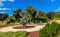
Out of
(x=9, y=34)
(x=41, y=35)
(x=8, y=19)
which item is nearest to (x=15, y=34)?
(x=9, y=34)

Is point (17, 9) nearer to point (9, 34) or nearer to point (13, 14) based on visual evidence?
point (13, 14)

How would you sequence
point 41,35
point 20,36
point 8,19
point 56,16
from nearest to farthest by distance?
point 41,35 → point 20,36 → point 8,19 → point 56,16

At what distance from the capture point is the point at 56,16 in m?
62.7

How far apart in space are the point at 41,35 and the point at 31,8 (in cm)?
3614

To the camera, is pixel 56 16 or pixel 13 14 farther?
pixel 56 16

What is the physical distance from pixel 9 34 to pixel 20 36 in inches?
76.2

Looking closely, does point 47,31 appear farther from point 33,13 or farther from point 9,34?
point 33,13

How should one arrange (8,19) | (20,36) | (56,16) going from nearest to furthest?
(20,36) → (8,19) → (56,16)

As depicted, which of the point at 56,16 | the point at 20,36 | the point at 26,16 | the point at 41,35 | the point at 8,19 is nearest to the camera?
the point at 41,35

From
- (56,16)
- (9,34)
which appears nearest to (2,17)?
(56,16)

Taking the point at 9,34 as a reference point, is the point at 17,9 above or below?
above

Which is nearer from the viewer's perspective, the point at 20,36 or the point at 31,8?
the point at 20,36

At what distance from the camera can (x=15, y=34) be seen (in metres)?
22.4

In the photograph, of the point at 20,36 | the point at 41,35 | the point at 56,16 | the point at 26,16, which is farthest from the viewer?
→ the point at 56,16
